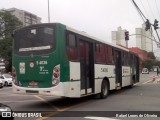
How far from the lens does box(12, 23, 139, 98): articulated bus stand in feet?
37.3

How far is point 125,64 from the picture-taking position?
20641 millimetres

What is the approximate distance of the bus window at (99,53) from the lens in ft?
48.4

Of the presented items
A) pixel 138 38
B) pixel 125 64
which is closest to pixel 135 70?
pixel 125 64

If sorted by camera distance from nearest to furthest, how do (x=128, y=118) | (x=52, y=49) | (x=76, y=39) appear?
(x=128, y=118) → (x=52, y=49) → (x=76, y=39)

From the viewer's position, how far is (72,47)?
12.1 meters

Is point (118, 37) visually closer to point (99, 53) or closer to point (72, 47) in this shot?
point (99, 53)

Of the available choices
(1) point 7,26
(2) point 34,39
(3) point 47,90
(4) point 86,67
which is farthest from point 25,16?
(3) point 47,90

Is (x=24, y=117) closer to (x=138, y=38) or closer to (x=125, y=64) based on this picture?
(x=125, y=64)

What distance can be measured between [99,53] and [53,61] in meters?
4.23

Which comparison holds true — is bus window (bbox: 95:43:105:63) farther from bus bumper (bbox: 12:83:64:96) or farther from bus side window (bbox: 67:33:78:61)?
bus bumper (bbox: 12:83:64:96)

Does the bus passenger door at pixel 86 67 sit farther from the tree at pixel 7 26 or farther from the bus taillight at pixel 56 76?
the tree at pixel 7 26

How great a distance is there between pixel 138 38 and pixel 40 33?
46.6 m

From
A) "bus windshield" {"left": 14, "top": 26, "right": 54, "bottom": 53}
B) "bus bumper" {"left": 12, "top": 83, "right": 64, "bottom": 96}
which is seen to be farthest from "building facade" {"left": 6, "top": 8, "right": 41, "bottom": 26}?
"bus bumper" {"left": 12, "top": 83, "right": 64, "bottom": 96}

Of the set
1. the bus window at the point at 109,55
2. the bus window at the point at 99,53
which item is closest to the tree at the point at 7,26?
the bus window at the point at 109,55
